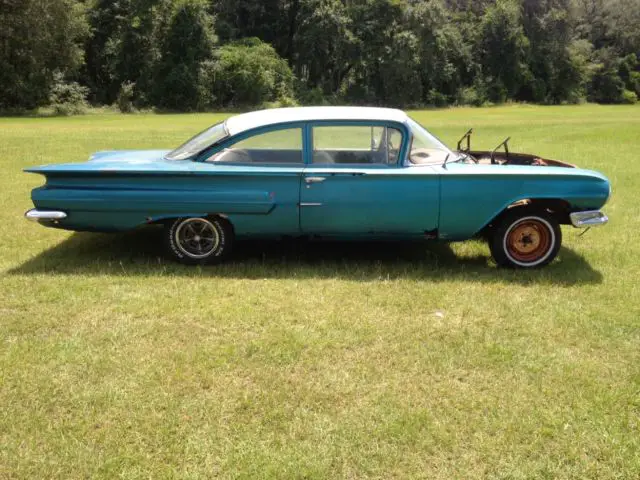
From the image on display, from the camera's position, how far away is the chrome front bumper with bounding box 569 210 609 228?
5551 millimetres

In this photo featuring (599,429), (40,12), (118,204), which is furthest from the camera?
(40,12)

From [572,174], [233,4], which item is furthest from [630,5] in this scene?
[572,174]

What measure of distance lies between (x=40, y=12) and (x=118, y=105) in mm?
7116

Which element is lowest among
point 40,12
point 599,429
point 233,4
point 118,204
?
point 599,429

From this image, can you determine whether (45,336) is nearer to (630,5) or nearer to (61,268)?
(61,268)

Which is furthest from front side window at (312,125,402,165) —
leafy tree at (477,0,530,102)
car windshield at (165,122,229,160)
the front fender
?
leafy tree at (477,0,530,102)

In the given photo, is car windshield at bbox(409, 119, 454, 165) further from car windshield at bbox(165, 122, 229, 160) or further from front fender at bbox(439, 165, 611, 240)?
car windshield at bbox(165, 122, 229, 160)

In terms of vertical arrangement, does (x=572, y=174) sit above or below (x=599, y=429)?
above

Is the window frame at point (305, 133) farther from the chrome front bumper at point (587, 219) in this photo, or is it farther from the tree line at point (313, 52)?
the tree line at point (313, 52)

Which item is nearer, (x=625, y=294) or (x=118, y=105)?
(x=625, y=294)

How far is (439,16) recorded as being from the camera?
56406 mm

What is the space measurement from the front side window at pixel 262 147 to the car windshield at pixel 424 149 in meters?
1.08

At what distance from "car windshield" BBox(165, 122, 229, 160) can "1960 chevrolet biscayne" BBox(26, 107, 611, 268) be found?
0.03 meters

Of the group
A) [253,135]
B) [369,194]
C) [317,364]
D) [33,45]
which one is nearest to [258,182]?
[253,135]
